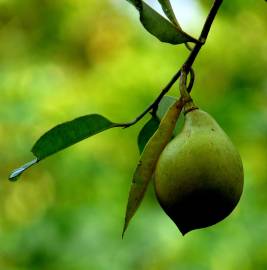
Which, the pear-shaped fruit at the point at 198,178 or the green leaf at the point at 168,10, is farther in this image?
the green leaf at the point at 168,10

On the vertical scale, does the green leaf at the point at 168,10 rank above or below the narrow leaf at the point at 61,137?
above

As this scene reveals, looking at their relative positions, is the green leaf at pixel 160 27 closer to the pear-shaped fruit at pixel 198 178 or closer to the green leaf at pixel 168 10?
the green leaf at pixel 168 10

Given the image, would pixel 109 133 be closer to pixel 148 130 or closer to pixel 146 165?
pixel 148 130

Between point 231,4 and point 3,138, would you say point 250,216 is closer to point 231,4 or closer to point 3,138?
point 231,4

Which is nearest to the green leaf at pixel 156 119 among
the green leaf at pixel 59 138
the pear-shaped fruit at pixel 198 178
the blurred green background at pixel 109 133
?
the green leaf at pixel 59 138

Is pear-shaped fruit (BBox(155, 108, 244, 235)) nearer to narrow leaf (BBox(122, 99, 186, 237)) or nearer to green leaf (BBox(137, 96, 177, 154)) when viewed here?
narrow leaf (BBox(122, 99, 186, 237))

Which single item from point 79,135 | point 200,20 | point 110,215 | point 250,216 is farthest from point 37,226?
point 79,135
